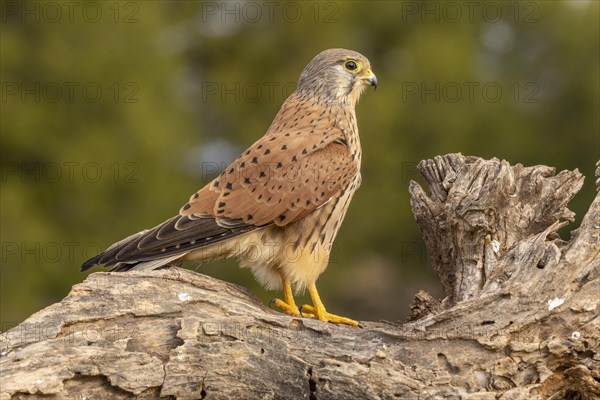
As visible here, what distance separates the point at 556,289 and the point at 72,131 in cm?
1328

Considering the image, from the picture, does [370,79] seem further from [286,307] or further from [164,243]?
[164,243]

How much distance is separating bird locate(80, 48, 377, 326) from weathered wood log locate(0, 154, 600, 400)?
371 millimetres

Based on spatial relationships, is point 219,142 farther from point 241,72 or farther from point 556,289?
point 556,289

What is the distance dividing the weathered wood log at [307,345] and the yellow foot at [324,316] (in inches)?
21.1

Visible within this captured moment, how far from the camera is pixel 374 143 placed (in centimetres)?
2197

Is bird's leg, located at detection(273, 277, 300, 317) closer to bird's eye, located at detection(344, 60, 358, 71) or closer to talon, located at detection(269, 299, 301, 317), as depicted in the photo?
talon, located at detection(269, 299, 301, 317)

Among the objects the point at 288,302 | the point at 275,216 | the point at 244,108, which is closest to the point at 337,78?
the point at 275,216

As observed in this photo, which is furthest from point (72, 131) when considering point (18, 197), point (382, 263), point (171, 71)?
point (382, 263)

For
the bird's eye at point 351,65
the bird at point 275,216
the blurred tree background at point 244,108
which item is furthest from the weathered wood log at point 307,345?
the blurred tree background at point 244,108

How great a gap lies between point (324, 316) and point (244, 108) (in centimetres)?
1663

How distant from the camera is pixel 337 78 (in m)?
7.11

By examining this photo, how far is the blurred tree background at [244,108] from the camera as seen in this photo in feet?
55.9

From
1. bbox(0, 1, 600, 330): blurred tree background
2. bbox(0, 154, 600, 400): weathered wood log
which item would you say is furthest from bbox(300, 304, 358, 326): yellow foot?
bbox(0, 1, 600, 330): blurred tree background

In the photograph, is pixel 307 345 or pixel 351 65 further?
pixel 351 65
